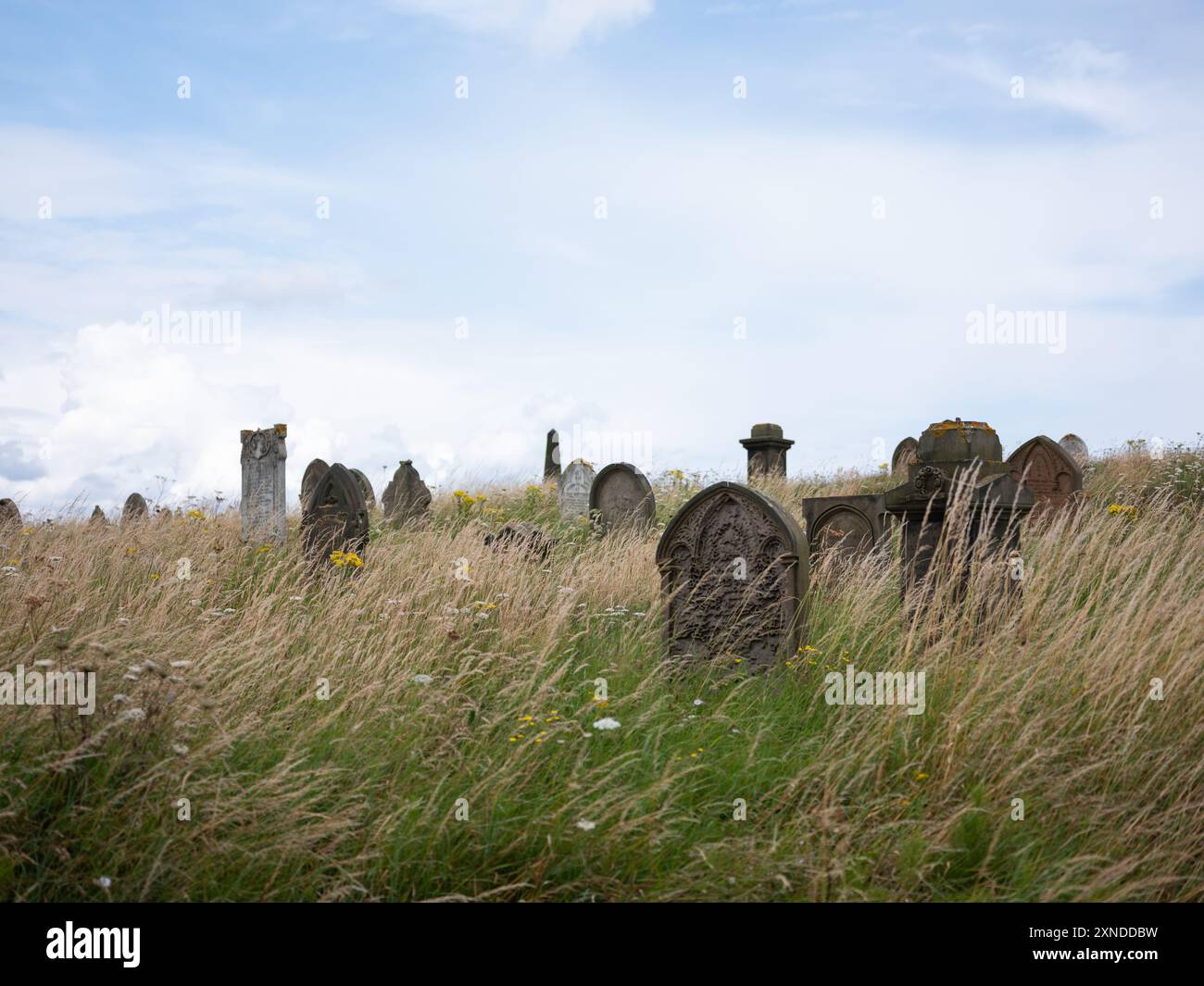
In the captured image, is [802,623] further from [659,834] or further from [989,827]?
[659,834]

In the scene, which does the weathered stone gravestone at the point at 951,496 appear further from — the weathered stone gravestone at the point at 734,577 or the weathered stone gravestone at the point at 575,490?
the weathered stone gravestone at the point at 575,490

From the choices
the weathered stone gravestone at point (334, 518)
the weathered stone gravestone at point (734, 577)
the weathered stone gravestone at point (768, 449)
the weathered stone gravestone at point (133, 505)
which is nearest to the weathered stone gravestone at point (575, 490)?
the weathered stone gravestone at point (768, 449)

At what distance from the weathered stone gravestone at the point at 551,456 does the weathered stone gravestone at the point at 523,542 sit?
8.34 m

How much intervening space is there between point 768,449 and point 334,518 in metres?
10.9

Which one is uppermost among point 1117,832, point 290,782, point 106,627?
point 106,627

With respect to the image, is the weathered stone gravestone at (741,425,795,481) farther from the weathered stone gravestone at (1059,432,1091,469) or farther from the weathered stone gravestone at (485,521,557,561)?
the weathered stone gravestone at (485,521,557,561)

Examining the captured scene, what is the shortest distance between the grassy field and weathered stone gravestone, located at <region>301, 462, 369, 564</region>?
7.62 feet

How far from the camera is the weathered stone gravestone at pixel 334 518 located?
8.30m

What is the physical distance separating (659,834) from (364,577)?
389 cm

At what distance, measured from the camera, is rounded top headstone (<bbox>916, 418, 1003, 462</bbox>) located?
672cm

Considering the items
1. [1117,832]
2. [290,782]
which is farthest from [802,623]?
[290,782]
